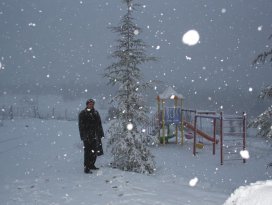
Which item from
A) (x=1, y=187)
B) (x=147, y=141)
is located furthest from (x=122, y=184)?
(x=147, y=141)

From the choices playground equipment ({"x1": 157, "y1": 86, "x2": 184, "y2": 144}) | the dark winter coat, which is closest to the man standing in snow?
the dark winter coat

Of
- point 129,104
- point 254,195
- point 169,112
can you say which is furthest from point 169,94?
point 254,195

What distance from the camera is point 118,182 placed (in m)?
7.79

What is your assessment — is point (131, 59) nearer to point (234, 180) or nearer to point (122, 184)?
point (122, 184)

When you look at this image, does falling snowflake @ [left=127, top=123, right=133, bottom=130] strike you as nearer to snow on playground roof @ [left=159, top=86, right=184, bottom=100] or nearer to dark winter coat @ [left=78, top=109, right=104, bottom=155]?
dark winter coat @ [left=78, top=109, right=104, bottom=155]

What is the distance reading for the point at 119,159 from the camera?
10930 millimetres

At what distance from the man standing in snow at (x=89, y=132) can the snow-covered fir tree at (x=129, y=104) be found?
1.66 meters

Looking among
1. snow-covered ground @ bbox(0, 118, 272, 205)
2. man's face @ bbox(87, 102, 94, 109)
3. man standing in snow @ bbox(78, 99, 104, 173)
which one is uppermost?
man's face @ bbox(87, 102, 94, 109)

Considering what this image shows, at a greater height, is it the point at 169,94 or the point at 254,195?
the point at 169,94

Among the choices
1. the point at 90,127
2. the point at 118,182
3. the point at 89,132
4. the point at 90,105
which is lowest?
the point at 118,182

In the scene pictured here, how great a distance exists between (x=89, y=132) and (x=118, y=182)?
6.06 feet

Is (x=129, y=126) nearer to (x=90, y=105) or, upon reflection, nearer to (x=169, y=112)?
(x=90, y=105)

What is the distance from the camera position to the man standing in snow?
29.5 feet

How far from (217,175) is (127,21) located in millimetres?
6490
